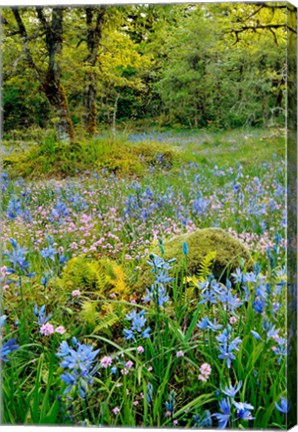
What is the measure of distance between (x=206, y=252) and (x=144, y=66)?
1.13 meters

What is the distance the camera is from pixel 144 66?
452 centimetres

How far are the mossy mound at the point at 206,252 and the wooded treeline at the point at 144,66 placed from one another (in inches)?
24.5

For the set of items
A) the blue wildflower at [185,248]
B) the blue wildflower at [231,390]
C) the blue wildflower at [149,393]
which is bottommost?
the blue wildflower at [149,393]

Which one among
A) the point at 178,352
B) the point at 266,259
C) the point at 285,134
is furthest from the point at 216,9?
the point at 178,352

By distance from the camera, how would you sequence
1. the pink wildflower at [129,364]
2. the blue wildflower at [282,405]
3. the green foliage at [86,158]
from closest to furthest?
the blue wildflower at [282,405] < the pink wildflower at [129,364] < the green foliage at [86,158]

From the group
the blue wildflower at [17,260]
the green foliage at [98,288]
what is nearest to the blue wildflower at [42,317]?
the green foliage at [98,288]

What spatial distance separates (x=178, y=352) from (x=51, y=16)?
2.06m

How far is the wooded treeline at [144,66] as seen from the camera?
4.25m

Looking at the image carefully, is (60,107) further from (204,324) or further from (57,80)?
(204,324)

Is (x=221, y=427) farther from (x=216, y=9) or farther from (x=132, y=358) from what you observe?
(x=216, y=9)

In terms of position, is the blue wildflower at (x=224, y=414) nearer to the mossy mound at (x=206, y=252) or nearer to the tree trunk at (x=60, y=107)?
the mossy mound at (x=206, y=252)

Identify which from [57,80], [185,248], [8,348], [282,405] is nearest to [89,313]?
[8,348]

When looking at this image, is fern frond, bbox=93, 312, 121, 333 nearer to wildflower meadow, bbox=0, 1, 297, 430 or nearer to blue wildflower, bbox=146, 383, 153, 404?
wildflower meadow, bbox=0, 1, 297, 430

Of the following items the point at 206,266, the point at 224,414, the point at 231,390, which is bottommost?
the point at 224,414
